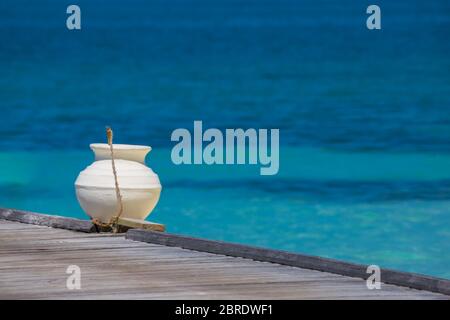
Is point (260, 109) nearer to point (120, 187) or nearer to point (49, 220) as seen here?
point (49, 220)

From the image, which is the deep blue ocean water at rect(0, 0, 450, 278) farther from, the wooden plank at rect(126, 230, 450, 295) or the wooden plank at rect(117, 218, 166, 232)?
the wooden plank at rect(126, 230, 450, 295)

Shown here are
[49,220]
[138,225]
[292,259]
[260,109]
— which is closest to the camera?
[292,259]

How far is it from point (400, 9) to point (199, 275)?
156ft

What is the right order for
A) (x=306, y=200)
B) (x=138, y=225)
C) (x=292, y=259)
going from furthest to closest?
(x=306, y=200)
(x=138, y=225)
(x=292, y=259)

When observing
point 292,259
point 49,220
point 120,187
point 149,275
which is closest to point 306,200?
point 49,220

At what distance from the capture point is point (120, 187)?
8.20 meters

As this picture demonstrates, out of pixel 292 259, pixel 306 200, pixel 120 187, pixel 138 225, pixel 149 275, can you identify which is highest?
pixel 306 200

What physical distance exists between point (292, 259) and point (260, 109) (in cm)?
2748

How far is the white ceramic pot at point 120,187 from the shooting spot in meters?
8.20

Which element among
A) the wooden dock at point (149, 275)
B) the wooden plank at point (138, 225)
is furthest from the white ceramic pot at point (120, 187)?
the wooden dock at point (149, 275)

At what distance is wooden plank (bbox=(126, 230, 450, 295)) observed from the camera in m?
6.32

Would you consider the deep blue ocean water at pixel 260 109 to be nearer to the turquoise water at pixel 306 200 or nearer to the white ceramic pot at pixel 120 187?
the turquoise water at pixel 306 200

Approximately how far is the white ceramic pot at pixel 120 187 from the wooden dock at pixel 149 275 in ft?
1.07
